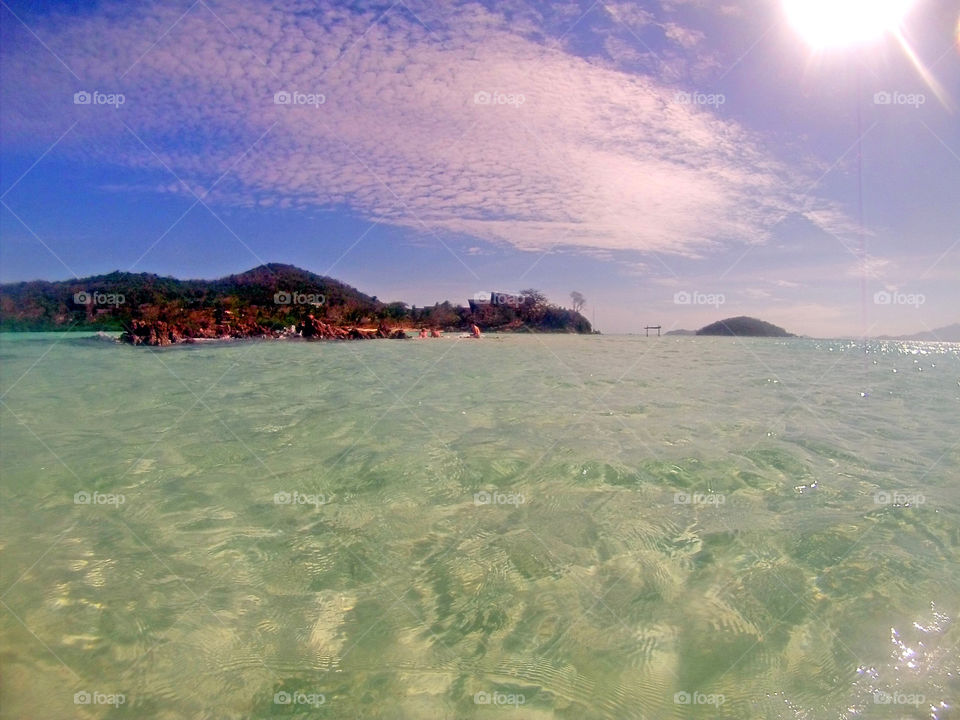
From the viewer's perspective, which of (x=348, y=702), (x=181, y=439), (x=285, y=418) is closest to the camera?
(x=348, y=702)

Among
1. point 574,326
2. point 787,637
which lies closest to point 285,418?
point 787,637

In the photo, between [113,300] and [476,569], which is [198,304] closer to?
[113,300]

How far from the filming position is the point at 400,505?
18.1 ft

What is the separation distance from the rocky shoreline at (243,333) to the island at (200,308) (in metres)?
0.05

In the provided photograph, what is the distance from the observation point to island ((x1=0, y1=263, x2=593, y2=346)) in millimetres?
31953

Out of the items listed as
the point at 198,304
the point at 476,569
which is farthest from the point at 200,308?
the point at 476,569

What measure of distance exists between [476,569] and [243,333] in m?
35.5

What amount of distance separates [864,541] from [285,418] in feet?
28.1

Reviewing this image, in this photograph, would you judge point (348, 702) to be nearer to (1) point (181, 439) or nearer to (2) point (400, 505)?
(2) point (400, 505)

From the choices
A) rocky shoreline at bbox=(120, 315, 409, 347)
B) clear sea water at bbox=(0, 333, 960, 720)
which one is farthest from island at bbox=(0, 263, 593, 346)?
clear sea water at bbox=(0, 333, 960, 720)

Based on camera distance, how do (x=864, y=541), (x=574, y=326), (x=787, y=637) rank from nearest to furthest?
(x=787, y=637) → (x=864, y=541) → (x=574, y=326)

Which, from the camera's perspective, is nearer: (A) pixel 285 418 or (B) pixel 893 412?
(A) pixel 285 418

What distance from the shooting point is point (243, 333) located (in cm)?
3544

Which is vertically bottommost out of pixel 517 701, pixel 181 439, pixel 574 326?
pixel 517 701
